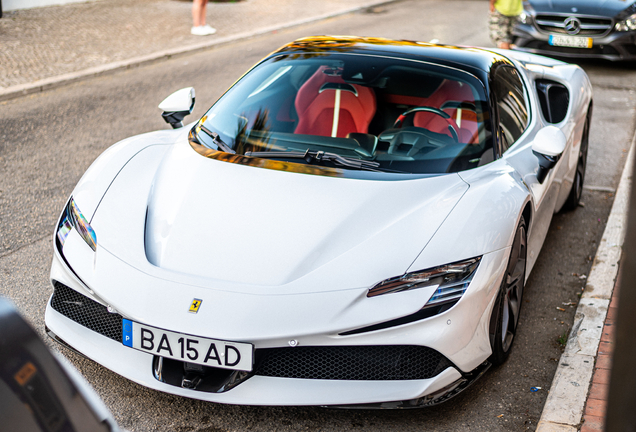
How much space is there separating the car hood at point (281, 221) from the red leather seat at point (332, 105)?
0.67 metres

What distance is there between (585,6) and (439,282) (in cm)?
915

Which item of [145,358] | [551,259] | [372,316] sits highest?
[372,316]

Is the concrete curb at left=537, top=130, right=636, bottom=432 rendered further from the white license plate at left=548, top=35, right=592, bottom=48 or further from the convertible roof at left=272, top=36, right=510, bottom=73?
the white license plate at left=548, top=35, right=592, bottom=48

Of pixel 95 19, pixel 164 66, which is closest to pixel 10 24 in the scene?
pixel 95 19

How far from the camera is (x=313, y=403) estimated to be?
96.3 inches

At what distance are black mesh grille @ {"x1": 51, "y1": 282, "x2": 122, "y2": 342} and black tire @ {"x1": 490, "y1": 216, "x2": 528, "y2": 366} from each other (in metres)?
1.52

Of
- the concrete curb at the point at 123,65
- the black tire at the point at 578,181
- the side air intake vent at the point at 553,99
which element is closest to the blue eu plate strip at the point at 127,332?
the side air intake vent at the point at 553,99

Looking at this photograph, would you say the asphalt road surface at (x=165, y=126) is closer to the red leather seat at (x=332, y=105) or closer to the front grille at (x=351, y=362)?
the front grille at (x=351, y=362)

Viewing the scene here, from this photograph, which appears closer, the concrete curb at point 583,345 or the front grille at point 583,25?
the concrete curb at point 583,345

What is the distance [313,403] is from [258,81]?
6.85 feet

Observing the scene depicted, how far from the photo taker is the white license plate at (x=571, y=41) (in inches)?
400

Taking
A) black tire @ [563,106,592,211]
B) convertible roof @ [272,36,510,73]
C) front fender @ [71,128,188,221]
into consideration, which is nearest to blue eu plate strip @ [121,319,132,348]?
front fender @ [71,128,188,221]

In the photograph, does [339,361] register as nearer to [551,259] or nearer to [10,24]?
[551,259]

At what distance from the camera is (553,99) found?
478 centimetres
